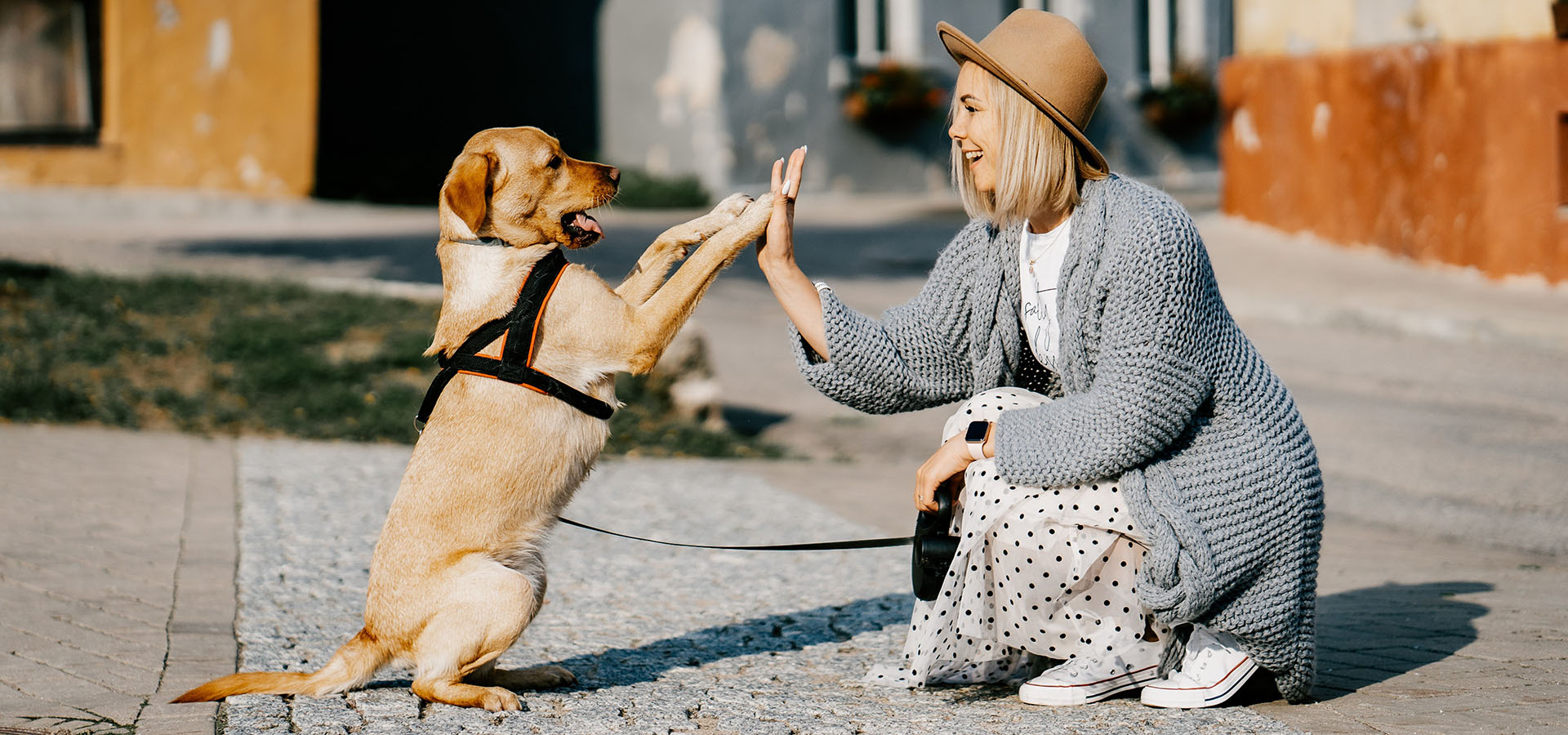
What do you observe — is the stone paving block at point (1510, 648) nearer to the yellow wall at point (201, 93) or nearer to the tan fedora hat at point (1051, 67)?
the tan fedora hat at point (1051, 67)

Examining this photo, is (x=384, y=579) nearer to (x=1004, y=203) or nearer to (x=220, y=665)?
(x=220, y=665)

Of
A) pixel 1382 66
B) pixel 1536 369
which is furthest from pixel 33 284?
pixel 1382 66

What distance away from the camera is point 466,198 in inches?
155

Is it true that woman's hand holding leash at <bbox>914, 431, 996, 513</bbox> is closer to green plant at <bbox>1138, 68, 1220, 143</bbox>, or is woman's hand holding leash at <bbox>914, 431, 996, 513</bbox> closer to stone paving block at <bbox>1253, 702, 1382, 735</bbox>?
stone paving block at <bbox>1253, 702, 1382, 735</bbox>

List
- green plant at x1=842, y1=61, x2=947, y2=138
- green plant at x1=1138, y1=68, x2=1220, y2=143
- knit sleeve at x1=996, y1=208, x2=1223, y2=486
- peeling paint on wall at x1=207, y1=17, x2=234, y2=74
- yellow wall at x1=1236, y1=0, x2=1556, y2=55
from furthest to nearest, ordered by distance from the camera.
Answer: green plant at x1=1138, y1=68, x2=1220, y2=143
green plant at x1=842, y1=61, x2=947, y2=138
peeling paint on wall at x1=207, y1=17, x2=234, y2=74
yellow wall at x1=1236, y1=0, x2=1556, y2=55
knit sleeve at x1=996, y1=208, x2=1223, y2=486

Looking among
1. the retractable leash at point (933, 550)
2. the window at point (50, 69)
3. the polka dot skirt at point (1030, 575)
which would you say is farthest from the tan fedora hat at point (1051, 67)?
the window at point (50, 69)

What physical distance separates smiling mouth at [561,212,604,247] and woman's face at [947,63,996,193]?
1041mm

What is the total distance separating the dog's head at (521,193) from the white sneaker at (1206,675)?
194 cm

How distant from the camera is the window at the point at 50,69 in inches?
704

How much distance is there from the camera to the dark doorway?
20.0 metres

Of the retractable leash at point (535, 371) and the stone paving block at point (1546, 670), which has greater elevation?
the retractable leash at point (535, 371)

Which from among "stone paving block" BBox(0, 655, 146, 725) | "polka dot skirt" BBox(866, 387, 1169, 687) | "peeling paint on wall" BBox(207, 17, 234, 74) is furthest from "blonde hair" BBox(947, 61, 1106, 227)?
"peeling paint on wall" BBox(207, 17, 234, 74)

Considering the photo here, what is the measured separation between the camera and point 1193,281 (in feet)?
11.4

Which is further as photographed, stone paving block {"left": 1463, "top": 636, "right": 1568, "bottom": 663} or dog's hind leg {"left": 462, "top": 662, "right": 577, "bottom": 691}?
stone paving block {"left": 1463, "top": 636, "right": 1568, "bottom": 663}
